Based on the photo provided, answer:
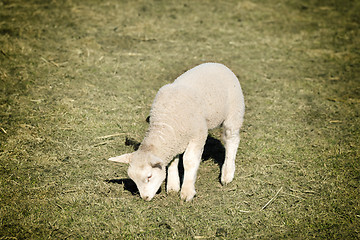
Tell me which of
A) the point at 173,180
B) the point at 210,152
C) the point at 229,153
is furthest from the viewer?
the point at 210,152

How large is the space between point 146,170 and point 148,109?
2783 millimetres

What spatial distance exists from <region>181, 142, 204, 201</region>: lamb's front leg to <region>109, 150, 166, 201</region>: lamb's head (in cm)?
41

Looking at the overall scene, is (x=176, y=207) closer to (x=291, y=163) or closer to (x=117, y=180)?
(x=117, y=180)

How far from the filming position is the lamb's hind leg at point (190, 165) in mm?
4465

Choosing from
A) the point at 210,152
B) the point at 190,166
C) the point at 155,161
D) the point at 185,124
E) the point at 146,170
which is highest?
the point at 185,124

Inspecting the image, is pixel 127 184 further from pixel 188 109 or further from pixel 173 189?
pixel 188 109

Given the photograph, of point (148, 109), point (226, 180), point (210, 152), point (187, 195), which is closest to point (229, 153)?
→ point (226, 180)

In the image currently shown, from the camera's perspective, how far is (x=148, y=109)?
6.72 meters

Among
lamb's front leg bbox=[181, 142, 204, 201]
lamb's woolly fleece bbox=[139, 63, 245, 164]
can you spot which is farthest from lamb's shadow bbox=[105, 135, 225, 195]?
lamb's woolly fleece bbox=[139, 63, 245, 164]

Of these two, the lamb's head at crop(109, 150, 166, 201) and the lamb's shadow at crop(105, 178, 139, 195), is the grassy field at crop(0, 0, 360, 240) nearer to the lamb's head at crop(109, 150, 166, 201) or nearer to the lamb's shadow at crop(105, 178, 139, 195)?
the lamb's shadow at crop(105, 178, 139, 195)

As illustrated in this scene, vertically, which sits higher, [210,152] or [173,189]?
[173,189]

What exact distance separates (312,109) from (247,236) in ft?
12.1

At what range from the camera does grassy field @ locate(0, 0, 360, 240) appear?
4309mm

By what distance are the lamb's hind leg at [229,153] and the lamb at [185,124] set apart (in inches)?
1.2
